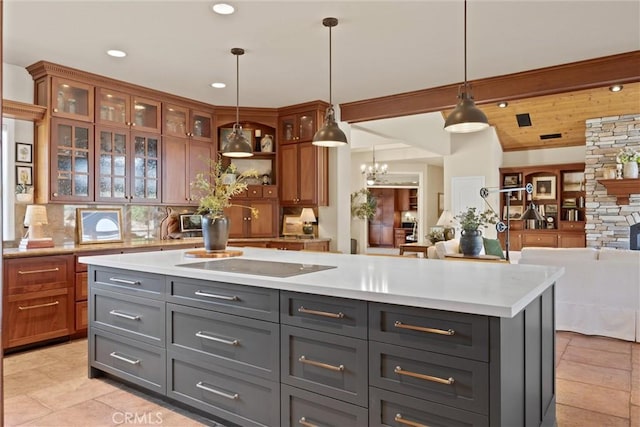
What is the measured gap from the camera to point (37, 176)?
4.32 m

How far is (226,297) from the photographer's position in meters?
2.31

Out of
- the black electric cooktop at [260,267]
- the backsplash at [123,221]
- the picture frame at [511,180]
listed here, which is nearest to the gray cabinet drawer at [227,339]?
the black electric cooktop at [260,267]

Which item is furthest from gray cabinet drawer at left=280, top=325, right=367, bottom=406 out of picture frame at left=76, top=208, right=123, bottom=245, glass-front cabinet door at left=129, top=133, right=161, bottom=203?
glass-front cabinet door at left=129, top=133, right=161, bottom=203

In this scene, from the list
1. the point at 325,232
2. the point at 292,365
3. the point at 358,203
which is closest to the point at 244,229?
the point at 325,232

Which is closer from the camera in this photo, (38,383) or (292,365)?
(292,365)

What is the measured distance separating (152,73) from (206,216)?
6.97 feet

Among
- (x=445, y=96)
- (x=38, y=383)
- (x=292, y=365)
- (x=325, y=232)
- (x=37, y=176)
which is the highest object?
(x=445, y=96)

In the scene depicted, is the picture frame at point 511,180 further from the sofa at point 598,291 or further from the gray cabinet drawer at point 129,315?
the gray cabinet drawer at point 129,315

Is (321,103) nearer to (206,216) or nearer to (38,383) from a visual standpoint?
(206,216)

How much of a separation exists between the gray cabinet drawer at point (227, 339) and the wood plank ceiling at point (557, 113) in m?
6.37

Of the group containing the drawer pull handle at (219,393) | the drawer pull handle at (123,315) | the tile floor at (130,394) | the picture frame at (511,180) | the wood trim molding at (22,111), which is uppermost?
the wood trim molding at (22,111)

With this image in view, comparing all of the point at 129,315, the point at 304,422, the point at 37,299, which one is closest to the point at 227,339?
the point at 304,422

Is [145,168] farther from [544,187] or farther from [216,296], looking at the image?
[544,187]

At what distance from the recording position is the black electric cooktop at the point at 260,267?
236cm
